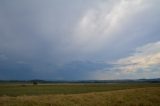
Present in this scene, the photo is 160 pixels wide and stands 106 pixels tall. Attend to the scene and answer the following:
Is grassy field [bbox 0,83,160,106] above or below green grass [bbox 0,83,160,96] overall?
below

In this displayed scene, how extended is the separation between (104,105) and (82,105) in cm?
269

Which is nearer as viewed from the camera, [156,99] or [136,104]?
[136,104]

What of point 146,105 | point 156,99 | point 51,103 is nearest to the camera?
point 146,105

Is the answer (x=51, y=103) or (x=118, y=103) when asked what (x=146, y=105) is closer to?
(x=118, y=103)

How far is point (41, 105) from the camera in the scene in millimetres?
28016

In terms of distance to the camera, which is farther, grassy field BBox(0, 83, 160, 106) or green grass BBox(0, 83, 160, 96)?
green grass BBox(0, 83, 160, 96)

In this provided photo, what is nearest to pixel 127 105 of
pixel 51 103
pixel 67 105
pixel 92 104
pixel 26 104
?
pixel 92 104

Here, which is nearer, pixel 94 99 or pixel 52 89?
pixel 94 99

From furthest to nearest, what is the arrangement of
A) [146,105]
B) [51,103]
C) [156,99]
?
1. [156,99]
2. [51,103]
3. [146,105]

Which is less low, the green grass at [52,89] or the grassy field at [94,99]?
the green grass at [52,89]

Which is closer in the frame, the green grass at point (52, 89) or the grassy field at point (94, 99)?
the grassy field at point (94, 99)

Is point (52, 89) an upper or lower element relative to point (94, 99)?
upper

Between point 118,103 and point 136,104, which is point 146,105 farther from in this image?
point 118,103

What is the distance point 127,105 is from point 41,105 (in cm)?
1033
